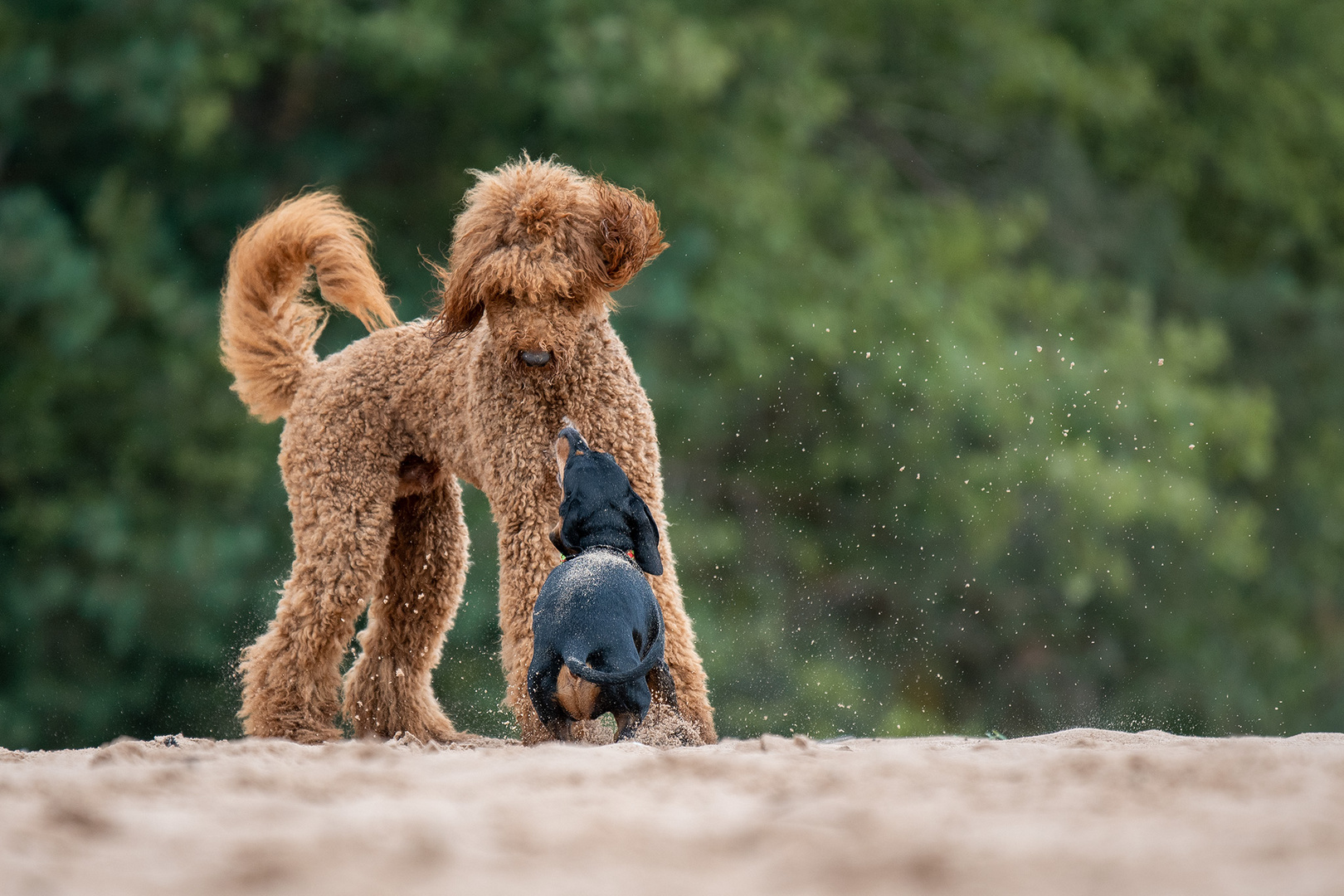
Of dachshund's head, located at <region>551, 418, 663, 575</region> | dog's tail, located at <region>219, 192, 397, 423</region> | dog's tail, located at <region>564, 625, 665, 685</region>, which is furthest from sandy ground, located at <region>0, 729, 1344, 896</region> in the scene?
dog's tail, located at <region>219, 192, 397, 423</region>

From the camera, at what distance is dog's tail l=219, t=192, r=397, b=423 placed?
17.6 ft

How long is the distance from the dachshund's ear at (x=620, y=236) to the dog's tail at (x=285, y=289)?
1.40 m

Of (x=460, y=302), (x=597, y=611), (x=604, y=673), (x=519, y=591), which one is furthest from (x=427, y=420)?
(x=604, y=673)

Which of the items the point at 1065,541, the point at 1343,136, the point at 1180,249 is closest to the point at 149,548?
the point at 1065,541

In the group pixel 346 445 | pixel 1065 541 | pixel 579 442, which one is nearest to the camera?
pixel 579 442

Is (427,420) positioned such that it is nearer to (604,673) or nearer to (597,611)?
(597,611)

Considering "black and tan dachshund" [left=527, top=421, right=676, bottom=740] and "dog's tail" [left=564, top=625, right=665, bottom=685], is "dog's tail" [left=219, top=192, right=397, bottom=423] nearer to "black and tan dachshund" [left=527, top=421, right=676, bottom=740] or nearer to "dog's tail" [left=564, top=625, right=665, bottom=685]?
"black and tan dachshund" [left=527, top=421, right=676, bottom=740]

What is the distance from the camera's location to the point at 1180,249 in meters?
16.5

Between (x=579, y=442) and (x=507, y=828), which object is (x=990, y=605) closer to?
(x=579, y=442)

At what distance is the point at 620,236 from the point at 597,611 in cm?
121

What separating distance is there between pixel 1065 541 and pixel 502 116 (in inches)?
264

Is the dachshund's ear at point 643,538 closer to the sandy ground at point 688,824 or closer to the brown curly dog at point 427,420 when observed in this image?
the brown curly dog at point 427,420

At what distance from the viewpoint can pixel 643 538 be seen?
416 cm

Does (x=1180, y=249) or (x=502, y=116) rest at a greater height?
(x=1180, y=249)
